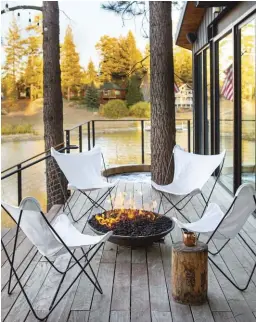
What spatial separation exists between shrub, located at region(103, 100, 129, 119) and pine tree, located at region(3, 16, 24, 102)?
2395mm

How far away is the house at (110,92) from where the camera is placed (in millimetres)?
11492

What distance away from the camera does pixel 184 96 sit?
34.9 ft

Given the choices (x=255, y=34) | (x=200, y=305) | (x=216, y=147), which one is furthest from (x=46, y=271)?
(x=216, y=147)

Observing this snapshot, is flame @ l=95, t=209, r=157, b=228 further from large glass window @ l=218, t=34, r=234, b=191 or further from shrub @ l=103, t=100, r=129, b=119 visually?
shrub @ l=103, t=100, r=129, b=119

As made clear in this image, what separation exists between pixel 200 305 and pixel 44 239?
0.98m

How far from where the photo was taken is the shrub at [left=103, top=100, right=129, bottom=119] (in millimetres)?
11492

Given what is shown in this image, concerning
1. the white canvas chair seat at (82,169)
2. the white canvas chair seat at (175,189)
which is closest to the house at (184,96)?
the white canvas chair seat at (82,169)

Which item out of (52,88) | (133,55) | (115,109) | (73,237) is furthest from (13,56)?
(73,237)

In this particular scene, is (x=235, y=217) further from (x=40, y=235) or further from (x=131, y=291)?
(x=40, y=235)

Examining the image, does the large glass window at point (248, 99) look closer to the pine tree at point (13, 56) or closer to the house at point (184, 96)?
the house at point (184, 96)

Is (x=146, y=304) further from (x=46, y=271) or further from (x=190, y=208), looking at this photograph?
(x=190, y=208)

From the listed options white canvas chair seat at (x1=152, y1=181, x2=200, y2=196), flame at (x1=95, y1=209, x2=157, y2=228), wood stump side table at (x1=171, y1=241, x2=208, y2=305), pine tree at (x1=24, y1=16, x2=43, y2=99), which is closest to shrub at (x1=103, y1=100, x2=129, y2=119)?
pine tree at (x1=24, y1=16, x2=43, y2=99)

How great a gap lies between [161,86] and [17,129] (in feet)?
19.3

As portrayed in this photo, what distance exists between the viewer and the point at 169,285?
2836mm
